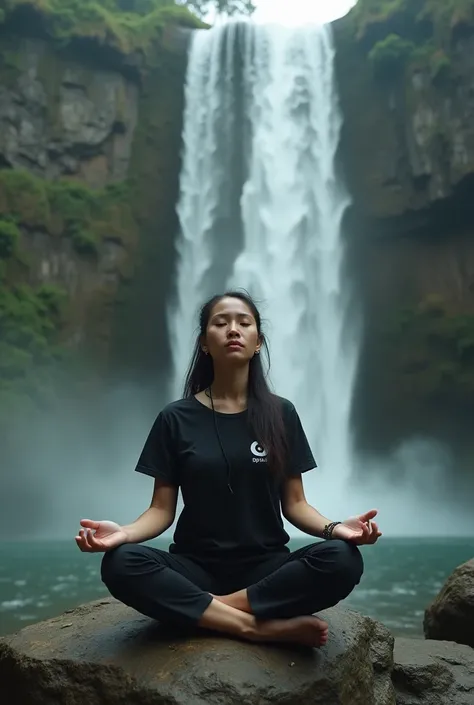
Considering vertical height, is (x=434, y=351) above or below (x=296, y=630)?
above

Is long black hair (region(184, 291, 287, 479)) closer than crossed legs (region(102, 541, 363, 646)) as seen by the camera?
No

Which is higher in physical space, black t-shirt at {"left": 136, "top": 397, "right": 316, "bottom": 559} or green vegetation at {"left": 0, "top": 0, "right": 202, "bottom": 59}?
green vegetation at {"left": 0, "top": 0, "right": 202, "bottom": 59}

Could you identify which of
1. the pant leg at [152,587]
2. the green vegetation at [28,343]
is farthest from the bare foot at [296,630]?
the green vegetation at [28,343]

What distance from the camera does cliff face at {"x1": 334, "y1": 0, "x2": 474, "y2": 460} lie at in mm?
20578

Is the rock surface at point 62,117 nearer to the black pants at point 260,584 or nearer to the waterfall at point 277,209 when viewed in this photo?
the waterfall at point 277,209

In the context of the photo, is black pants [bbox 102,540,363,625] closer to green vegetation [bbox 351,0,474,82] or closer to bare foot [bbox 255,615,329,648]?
bare foot [bbox 255,615,329,648]

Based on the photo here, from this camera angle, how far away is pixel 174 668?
2354 millimetres

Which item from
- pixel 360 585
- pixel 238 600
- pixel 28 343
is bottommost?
pixel 360 585

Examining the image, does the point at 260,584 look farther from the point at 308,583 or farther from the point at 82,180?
the point at 82,180

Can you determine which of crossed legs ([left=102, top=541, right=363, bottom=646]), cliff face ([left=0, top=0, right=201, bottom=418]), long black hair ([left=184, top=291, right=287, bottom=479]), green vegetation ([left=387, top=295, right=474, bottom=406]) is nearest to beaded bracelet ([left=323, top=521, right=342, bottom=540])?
crossed legs ([left=102, top=541, right=363, bottom=646])

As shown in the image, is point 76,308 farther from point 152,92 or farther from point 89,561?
point 89,561

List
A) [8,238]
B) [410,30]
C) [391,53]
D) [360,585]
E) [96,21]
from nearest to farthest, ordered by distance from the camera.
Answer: [360,585] → [8,238] → [391,53] → [96,21] → [410,30]

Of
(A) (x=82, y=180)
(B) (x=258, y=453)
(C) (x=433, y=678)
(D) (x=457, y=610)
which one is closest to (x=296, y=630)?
(B) (x=258, y=453)

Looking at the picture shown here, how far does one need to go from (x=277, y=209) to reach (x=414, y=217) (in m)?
4.11
